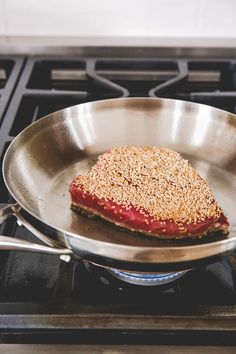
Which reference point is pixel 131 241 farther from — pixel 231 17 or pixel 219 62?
pixel 231 17

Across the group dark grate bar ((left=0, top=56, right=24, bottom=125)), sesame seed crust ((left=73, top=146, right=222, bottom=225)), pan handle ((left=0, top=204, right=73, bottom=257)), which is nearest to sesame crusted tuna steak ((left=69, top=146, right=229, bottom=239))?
sesame seed crust ((left=73, top=146, right=222, bottom=225))

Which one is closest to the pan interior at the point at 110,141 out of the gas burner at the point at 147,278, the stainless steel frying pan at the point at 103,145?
the stainless steel frying pan at the point at 103,145

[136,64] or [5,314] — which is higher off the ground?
[136,64]

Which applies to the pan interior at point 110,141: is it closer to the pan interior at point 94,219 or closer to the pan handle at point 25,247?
the pan interior at point 94,219

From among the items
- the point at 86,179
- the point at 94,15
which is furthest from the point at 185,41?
the point at 86,179

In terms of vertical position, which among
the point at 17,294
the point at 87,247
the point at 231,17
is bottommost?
the point at 17,294

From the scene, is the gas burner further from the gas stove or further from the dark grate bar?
the dark grate bar

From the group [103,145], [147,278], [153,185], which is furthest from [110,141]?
[147,278]

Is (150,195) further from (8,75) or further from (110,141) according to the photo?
(8,75)

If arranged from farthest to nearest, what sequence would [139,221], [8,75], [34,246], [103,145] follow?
[8,75] < [103,145] < [139,221] < [34,246]
